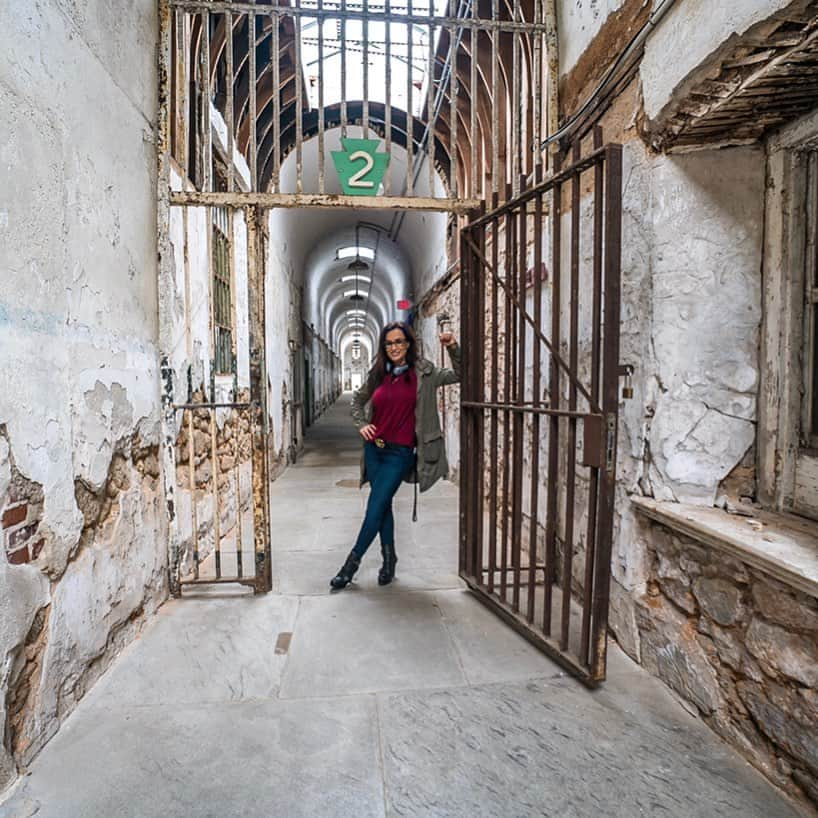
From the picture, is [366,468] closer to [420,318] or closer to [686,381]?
[686,381]

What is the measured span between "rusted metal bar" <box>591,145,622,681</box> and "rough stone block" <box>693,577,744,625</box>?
0.35m

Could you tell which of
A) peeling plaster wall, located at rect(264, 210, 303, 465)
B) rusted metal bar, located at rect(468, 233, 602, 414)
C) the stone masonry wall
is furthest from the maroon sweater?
peeling plaster wall, located at rect(264, 210, 303, 465)

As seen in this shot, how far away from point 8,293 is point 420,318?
7315mm

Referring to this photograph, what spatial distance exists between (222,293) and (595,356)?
352 centimetres

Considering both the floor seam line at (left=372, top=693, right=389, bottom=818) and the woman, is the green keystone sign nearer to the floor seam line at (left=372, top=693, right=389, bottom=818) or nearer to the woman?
the woman

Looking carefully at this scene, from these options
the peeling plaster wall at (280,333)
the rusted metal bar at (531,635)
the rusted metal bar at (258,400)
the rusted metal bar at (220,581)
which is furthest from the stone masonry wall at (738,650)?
the peeling plaster wall at (280,333)

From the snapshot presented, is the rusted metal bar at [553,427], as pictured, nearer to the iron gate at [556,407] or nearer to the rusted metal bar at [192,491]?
the iron gate at [556,407]

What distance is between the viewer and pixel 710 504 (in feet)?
7.52

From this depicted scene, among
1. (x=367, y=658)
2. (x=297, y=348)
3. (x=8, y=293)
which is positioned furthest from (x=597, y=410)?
(x=297, y=348)

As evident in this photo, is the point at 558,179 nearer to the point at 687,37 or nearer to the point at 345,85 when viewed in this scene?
the point at 687,37

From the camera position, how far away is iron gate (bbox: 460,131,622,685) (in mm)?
2199

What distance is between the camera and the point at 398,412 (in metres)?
3.28

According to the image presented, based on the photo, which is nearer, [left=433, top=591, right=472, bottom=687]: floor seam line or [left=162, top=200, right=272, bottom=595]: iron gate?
[left=433, top=591, right=472, bottom=687]: floor seam line

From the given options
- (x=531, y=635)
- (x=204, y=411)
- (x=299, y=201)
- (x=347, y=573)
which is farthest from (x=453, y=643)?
(x=299, y=201)
